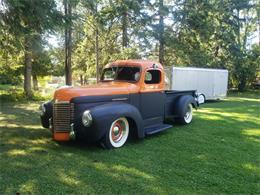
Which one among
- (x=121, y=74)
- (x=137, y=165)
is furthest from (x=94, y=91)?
(x=137, y=165)

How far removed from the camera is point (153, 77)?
7281mm

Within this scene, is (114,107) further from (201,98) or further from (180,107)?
(201,98)

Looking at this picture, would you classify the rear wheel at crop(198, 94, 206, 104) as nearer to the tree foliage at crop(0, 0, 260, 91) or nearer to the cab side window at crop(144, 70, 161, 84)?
the tree foliage at crop(0, 0, 260, 91)

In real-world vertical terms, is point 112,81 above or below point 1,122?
above

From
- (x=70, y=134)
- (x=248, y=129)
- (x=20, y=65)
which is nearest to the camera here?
(x=70, y=134)

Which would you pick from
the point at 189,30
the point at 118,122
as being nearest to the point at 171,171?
the point at 118,122

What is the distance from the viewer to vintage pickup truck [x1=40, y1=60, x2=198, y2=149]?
18.4ft

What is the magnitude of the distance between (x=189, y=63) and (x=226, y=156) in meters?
16.4

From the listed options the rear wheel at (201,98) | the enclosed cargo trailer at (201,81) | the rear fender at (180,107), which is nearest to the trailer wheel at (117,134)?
the rear fender at (180,107)

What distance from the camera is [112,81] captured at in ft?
23.8

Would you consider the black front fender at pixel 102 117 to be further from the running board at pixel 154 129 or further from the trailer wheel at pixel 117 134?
the running board at pixel 154 129

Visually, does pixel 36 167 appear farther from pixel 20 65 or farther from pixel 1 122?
pixel 20 65

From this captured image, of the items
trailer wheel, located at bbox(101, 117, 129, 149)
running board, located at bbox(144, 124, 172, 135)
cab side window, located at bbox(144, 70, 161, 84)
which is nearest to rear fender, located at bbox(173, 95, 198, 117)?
running board, located at bbox(144, 124, 172, 135)

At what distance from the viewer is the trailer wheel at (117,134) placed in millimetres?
5781
